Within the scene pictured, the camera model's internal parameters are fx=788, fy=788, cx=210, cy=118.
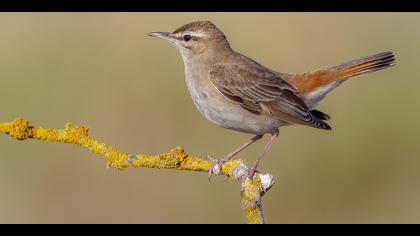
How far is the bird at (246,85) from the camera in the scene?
23.2ft

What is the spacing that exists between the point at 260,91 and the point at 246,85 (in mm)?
146

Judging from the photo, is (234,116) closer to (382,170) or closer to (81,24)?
(382,170)

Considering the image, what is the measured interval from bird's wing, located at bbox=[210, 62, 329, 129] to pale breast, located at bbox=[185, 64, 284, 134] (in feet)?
0.24

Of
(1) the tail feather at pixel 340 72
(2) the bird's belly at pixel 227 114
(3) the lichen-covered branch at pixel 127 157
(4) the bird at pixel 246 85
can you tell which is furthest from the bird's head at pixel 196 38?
(3) the lichen-covered branch at pixel 127 157

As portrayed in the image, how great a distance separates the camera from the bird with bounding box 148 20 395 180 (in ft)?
23.2

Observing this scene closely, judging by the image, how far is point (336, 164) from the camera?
30.2 feet

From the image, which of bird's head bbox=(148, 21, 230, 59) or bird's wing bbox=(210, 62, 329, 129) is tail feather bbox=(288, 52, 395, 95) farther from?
bird's head bbox=(148, 21, 230, 59)

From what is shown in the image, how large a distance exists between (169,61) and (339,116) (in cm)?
222

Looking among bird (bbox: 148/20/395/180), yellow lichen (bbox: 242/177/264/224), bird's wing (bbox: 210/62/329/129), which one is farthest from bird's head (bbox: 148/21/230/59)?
yellow lichen (bbox: 242/177/264/224)

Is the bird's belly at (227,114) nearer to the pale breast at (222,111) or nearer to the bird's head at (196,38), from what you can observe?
the pale breast at (222,111)

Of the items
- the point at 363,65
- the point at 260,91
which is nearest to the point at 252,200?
the point at 260,91

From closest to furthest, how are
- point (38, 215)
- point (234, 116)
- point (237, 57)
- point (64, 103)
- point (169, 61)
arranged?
point (234, 116) < point (237, 57) < point (38, 215) < point (64, 103) < point (169, 61)

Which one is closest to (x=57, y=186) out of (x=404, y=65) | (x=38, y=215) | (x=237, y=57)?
(x=38, y=215)

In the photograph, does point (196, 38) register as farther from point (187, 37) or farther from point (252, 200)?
point (252, 200)
